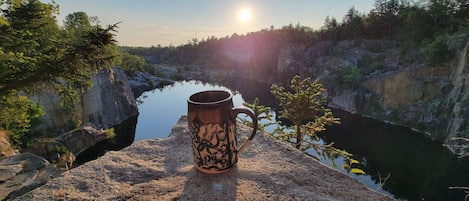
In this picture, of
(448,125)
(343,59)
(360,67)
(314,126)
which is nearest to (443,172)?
(448,125)

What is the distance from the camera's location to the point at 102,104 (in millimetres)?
28438

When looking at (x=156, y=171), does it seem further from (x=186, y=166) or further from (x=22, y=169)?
(x=22, y=169)

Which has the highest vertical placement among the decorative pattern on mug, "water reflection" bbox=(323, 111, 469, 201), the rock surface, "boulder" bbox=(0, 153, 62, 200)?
the decorative pattern on mug

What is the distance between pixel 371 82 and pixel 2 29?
121 ft

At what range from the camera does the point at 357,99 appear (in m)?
36.0

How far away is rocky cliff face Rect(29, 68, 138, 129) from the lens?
2111cm

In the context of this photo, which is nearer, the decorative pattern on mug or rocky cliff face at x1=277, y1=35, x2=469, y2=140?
the decorative pattern on mug

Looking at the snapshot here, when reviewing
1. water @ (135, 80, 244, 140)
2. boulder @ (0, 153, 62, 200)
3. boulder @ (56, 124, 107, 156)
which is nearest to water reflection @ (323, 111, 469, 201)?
water @ (135, 80, 244, 140)

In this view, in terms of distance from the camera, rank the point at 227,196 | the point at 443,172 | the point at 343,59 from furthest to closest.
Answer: the point at 343,59, the point at 443,172, the point at 227,196

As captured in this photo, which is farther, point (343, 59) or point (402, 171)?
point (343, 59)

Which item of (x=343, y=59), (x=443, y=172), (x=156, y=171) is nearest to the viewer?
(x=156, y=171)

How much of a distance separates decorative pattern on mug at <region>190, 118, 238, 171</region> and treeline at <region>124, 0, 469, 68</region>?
32.1 m

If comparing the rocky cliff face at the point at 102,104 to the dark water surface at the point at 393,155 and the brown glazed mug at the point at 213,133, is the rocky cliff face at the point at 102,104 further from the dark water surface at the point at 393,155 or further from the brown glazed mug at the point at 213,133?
the brown glazed mug at the point at 213,133

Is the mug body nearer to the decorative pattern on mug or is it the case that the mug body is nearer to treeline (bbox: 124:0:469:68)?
the decorative pattern on mug
